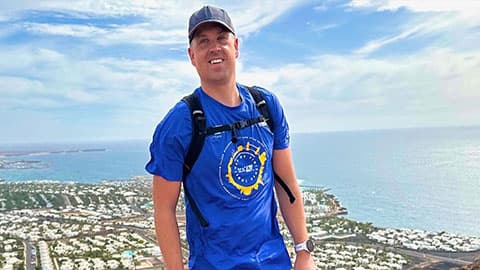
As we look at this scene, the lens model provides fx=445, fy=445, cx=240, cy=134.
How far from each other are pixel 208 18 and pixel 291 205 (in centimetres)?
58

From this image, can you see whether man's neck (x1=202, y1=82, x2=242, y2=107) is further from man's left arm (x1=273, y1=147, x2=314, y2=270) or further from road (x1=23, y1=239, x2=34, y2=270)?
road (x1=23, y1=239, x2=34, y2=270)

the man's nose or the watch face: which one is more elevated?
the man's nose

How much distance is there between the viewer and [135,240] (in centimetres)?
1733

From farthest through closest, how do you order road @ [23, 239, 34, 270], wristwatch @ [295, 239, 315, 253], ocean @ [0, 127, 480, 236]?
ocean @ [0, 127, 480, 236]
road @ [23, 239, 34, 270]
wristwatch @ [295, 239, 315, 253]

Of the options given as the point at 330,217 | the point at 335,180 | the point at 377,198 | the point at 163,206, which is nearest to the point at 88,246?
the point at 330,217

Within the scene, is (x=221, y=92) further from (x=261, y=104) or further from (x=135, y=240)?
(x=135, y=240)

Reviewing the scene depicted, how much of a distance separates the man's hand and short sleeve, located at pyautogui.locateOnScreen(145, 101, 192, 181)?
0.45 metres

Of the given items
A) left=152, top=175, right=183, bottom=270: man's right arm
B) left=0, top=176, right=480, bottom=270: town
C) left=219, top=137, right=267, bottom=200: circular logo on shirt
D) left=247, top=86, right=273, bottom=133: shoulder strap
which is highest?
left=247, top=86, right=273, bottom=133: shoulder strap

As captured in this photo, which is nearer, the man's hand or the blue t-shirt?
the blue t-shirt

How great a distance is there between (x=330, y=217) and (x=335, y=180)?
15956mm

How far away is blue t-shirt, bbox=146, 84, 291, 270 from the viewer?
1034 millimetres

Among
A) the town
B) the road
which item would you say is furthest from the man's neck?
the road

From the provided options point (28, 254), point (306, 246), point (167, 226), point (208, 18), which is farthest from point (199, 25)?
point (28, 254)

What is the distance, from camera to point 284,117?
1.23m
